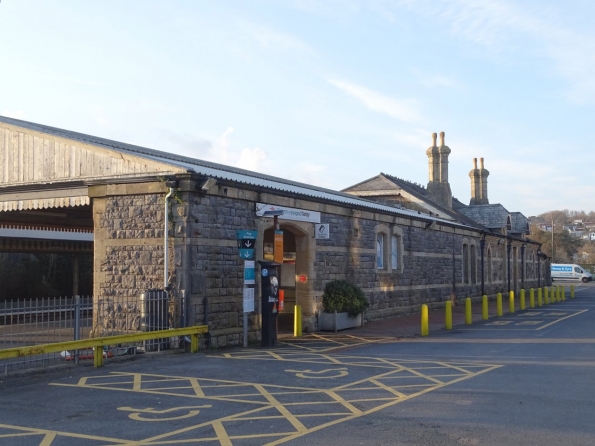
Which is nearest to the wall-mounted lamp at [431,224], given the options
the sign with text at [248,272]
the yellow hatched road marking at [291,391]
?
the sign with text at [248,272]

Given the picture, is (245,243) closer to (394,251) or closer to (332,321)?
(332,321)

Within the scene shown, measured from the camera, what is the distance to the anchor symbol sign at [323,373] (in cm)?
1067

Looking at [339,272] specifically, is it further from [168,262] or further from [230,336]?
[168,262]

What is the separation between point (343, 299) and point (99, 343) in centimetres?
853

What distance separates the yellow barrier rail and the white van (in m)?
64.2

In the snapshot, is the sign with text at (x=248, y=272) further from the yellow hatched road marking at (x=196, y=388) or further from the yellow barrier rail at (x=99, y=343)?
the yellow hatched road marking at (x=196, y=388)

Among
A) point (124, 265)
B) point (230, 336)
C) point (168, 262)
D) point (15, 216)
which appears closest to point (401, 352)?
point (230, 336)

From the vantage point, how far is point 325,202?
18.8m

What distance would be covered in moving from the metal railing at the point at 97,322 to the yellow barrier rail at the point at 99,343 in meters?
0.24

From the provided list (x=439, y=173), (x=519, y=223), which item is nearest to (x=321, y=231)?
(x=439, y=173)

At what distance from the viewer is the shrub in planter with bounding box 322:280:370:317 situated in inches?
728

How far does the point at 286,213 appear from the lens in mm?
16969

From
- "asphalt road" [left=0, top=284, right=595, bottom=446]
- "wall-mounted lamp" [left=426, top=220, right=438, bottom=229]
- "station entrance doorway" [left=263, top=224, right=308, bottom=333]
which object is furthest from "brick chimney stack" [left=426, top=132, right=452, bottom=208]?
"asphalt road" [left=0, top=284, right=595, bottom=446]

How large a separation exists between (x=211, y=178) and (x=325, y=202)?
5.40 meters
